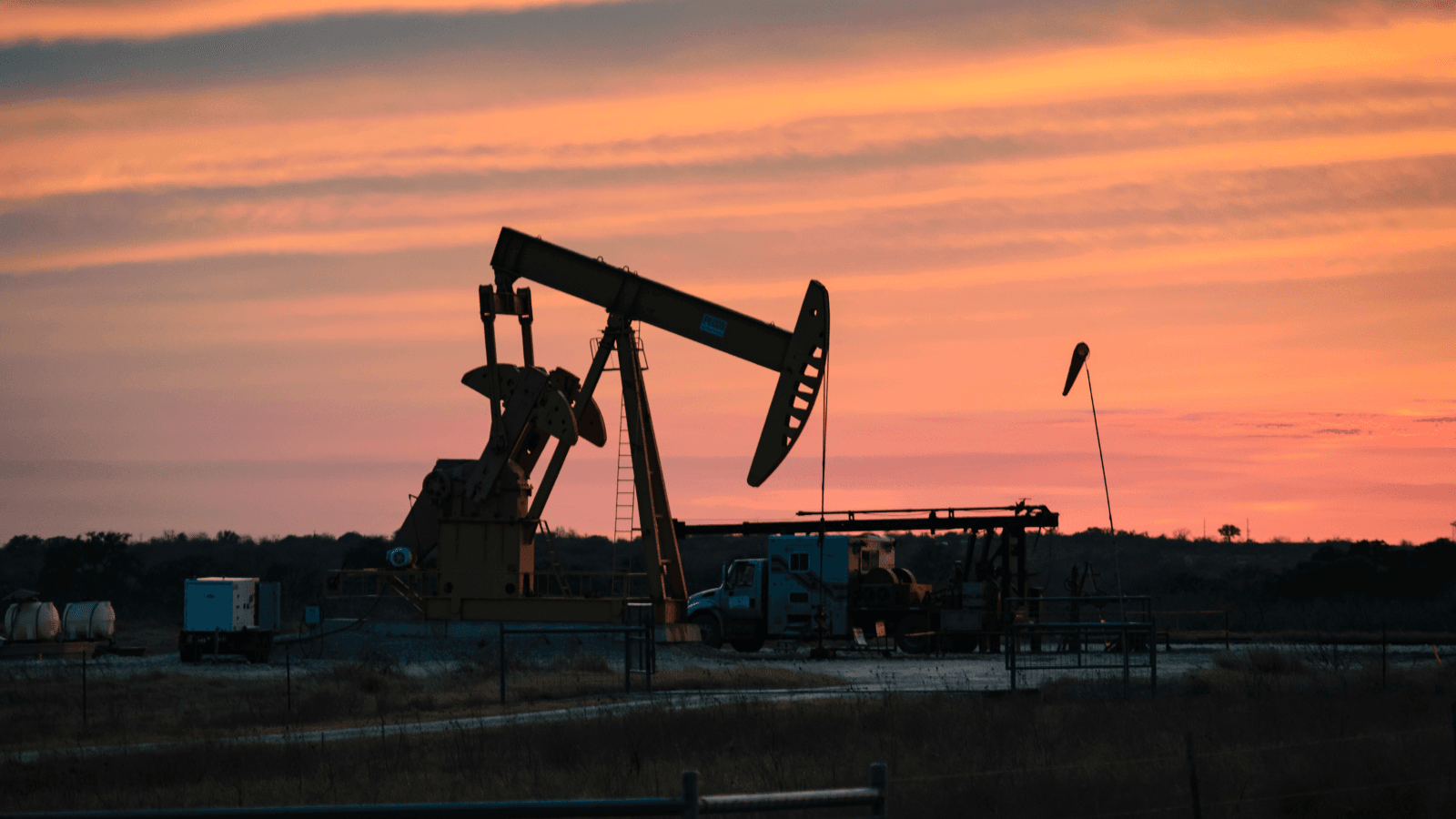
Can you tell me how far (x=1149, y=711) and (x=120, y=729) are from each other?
13.7 metres

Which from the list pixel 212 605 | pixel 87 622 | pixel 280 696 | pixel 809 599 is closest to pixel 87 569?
pixel 87 622

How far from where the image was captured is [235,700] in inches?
979

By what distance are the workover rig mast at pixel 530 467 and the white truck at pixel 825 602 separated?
10.4 ft

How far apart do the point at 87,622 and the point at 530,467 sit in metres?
13.1

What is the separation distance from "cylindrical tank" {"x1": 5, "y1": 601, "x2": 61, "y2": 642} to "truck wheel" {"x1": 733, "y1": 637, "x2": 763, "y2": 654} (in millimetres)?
16955

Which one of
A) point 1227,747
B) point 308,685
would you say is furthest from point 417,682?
point 1227,747

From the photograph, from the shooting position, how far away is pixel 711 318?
103 feet

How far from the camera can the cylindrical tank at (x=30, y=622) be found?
122 feet

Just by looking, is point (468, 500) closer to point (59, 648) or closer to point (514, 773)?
point (59, 648)

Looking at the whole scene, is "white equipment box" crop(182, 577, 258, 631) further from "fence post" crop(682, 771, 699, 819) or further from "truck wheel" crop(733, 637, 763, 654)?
"fence post" crop(682, 771, 699, 819)

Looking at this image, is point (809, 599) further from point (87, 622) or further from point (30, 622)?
point (30, 622)

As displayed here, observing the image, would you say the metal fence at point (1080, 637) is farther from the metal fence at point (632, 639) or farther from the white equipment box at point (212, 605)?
the white equipment box at point (212, 605)

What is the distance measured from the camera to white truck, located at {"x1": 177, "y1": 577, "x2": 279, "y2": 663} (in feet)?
113

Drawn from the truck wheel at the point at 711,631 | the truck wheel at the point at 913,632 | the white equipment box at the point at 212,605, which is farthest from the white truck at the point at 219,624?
the truck wheel at the point at 913,632
